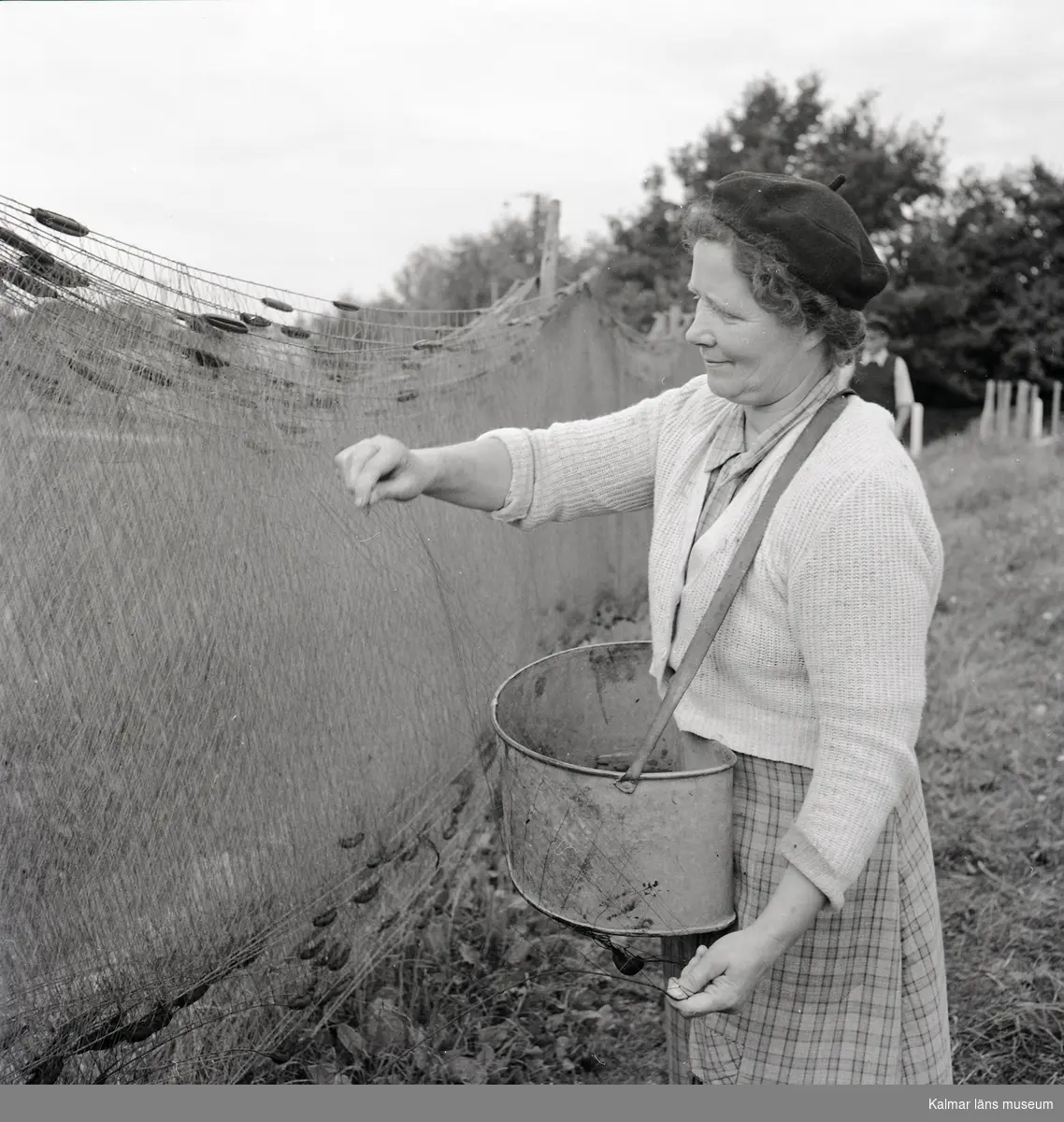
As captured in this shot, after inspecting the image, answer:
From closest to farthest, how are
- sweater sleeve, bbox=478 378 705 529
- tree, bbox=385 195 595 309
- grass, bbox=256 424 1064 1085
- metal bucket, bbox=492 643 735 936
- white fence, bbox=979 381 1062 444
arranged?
1. metal bucket, bbox=492 643 735 936
2. sweater sleeve, bbox=478 378 705 529
3. grass, bbox=256 424 1064 1085
4. white fence, bbox=979 381 1062 444
5. tree, bbox=385 195 595 309

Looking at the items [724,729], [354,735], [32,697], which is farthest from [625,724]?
[32,697]

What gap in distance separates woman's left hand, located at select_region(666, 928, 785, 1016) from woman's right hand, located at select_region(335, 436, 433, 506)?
31.5 inches

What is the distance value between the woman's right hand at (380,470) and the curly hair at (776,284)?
0.58 metres

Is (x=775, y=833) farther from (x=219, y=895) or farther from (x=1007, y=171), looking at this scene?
(x=1007, y=171)

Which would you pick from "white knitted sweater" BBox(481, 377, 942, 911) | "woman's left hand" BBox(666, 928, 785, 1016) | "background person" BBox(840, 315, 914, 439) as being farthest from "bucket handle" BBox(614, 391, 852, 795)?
"background person" BBox(840, 315, 914, 439)

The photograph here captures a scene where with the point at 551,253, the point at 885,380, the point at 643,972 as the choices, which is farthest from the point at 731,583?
the point at 885,380

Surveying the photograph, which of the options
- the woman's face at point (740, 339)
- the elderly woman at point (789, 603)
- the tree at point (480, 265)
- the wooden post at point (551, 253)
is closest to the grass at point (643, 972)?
the elderly woman at point (789, 603)

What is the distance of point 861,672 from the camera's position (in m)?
1.48

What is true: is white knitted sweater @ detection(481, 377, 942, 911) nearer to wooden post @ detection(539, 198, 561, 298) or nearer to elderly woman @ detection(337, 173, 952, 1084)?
elderly woman @ detection(337, 173, 952, 1084)

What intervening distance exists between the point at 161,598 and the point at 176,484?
0.18 m

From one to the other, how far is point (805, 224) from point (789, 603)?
0.55 m

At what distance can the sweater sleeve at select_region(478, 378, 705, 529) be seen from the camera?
1948 millimetres
